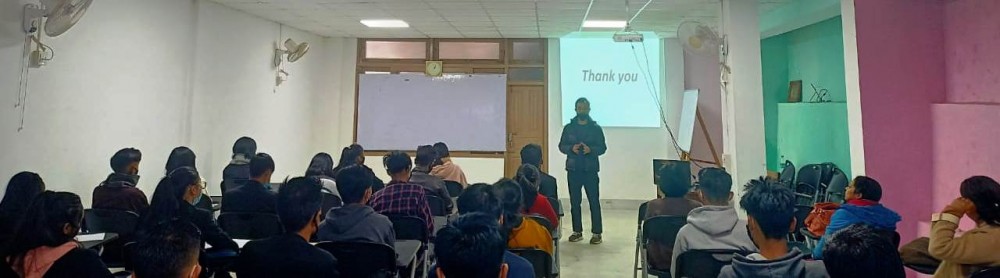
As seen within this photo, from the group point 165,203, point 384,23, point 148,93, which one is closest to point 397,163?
point 165,203

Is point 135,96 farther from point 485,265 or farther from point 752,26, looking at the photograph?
point 752,26

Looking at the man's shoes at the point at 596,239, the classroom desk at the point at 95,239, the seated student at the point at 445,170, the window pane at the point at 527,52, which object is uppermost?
the window pane at the point at 527,52

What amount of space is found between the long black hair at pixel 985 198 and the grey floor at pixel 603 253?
262 centimetres

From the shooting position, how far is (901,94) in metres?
4.69

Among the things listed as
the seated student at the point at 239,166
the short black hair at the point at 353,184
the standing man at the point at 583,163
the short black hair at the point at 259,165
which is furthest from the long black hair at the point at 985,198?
the seated student at the point at 239,166

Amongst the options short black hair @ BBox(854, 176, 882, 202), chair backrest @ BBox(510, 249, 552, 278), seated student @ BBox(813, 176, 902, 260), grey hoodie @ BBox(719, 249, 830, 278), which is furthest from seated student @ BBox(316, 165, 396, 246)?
short black hair @ BBox(854, 176, 882, 202)

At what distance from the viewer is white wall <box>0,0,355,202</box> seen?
432 cm

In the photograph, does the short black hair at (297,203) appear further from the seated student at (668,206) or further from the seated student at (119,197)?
the seated student at (668,206)

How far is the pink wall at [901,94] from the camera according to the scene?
4.67m

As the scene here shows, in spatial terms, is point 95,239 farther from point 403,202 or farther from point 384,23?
point 384,23

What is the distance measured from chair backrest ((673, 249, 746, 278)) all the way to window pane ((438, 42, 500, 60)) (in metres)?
6.74

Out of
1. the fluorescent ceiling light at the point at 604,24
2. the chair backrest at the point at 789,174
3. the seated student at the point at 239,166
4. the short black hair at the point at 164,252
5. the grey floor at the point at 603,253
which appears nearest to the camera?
the short black hair at the point at 164,252

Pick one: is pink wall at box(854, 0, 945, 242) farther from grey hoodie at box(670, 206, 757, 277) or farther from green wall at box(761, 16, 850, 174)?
grey hoodie at box(670, 206, 757, 277)

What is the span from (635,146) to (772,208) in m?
6.84
